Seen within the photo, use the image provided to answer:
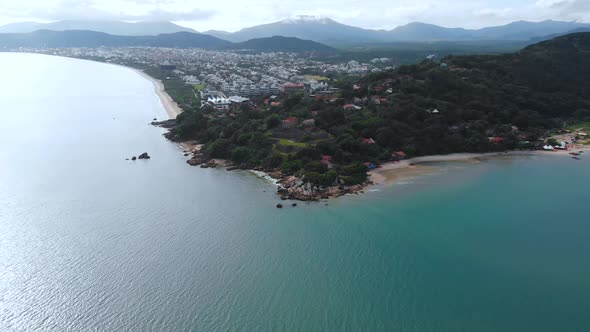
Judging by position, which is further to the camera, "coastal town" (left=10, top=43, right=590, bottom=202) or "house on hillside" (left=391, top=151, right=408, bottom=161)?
"house on hillside" (left=391, top=151, right=408, bottom=161)

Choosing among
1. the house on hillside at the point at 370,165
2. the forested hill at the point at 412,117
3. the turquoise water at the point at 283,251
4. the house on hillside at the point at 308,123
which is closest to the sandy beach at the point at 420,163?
the house on hillside at the point at 370,165

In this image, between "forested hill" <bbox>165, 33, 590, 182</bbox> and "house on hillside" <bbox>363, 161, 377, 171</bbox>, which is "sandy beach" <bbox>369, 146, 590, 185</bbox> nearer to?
"house on hillside" <bbox>363, 161, 377, 171</bbox>

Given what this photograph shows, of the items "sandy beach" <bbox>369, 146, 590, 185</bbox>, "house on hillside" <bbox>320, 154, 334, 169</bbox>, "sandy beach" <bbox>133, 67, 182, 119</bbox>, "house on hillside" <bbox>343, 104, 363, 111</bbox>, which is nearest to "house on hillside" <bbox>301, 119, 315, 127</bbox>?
"house on hillside" <bbox>343, 104, 363, 111</bbox>

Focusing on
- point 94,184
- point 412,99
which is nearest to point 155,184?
point 94,184

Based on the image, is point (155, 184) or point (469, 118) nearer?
point (155, 184)

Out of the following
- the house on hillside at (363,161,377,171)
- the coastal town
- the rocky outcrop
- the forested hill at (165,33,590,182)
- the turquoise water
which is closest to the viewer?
the turquoise water

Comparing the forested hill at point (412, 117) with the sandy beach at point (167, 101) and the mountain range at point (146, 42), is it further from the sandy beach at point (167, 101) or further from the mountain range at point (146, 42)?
the mountain range at point (146, 42)

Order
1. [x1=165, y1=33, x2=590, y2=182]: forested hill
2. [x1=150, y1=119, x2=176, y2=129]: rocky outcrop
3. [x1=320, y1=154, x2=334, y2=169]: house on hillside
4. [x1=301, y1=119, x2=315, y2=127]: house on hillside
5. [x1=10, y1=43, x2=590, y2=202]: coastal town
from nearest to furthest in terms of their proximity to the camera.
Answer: [x1=10, y1=43, x2=590, y2=202]: coastal town
[x1=320, y1=154, x2=334, y2=169]: house on hillside
[x1=165, y1=33, x2=590, y2=182]: forested hill
[x1=301, y1=119, x2=315, y2=127]: house on hillside
[x1=150, y1=119, x2=176, y2=129]: rocky outcrop

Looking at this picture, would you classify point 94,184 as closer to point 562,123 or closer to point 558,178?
point 558,178
